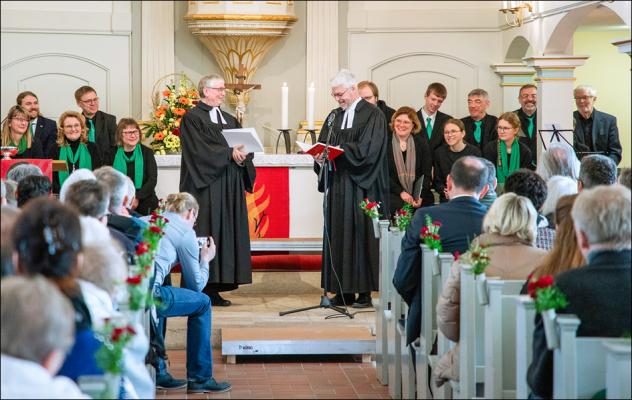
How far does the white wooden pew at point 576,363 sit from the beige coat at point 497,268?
4.10ft

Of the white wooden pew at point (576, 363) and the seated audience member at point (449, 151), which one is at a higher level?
the seated audience member at point (449, 151)

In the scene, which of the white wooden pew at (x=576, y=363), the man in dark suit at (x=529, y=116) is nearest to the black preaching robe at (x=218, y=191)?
the man in dark suit at (x=529, y=116)

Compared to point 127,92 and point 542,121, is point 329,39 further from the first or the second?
point 542,121

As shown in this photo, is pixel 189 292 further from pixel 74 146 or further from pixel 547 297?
pixel 74 146

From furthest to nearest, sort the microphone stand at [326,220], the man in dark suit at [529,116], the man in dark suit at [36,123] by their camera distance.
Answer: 1. the man in dark suit at [529,116]
2. the man in dark suit at [36,123]
3. the microphone stand at [326,220]

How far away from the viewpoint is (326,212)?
8.27 meters

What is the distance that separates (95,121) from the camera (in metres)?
10.4

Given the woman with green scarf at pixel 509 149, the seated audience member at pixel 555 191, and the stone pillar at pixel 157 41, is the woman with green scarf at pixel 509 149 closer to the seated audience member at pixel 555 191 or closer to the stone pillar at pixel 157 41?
the seated audience member at pixel 555 191

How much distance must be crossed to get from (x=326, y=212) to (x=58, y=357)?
548 centimetres

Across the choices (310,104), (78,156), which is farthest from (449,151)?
(78,156)

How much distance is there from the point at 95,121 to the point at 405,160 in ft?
9.89

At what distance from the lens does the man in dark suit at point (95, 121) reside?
10.2m

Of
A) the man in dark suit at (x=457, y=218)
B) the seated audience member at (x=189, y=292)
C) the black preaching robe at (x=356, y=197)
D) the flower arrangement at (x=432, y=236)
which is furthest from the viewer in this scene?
the black preaching robe at (x=356, y=197)

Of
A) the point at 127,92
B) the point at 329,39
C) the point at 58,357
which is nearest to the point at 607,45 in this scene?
the point at 329,39
